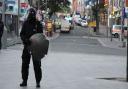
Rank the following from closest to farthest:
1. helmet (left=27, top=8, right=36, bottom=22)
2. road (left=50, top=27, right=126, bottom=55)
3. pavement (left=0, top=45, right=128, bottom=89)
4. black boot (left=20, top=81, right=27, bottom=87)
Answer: helmet (left=27, top=8, right=36, bottom=22), black boot (left=20, top=81, right=27, bottom=87), pavement (left=0, top=45, right=128, bottom=89), road (left=50, top=27, right=126, bottom=55)

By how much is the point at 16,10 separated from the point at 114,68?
132ft

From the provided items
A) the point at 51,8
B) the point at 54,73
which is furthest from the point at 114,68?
the point at 51,8

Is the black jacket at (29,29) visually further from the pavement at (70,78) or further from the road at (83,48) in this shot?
the road at (83,48)

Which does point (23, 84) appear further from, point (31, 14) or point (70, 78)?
point (70, 78)

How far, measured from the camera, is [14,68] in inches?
775

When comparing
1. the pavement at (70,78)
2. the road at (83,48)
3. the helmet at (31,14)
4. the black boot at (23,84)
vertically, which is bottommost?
the road at (83,48)

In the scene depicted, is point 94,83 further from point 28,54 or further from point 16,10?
point 16,10

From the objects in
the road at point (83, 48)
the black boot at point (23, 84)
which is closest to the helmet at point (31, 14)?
the black boot at point (23, 84)

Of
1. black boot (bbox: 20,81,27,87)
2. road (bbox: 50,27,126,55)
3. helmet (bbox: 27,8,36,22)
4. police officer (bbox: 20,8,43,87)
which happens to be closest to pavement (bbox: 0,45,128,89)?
black boot (bbox: 20,81,27,87)

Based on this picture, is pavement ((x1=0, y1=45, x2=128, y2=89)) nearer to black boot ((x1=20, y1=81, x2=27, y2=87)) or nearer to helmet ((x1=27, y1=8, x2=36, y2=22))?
black boot ((x1=20, y1=81, x2=27, y2=87))

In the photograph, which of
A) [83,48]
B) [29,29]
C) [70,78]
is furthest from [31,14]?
[83,48]

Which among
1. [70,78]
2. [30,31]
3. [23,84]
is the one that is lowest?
[70,78]

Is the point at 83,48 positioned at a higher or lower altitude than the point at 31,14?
lower

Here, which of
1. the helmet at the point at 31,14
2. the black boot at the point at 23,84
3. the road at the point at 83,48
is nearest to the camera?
the helmet at the point at 31,14
